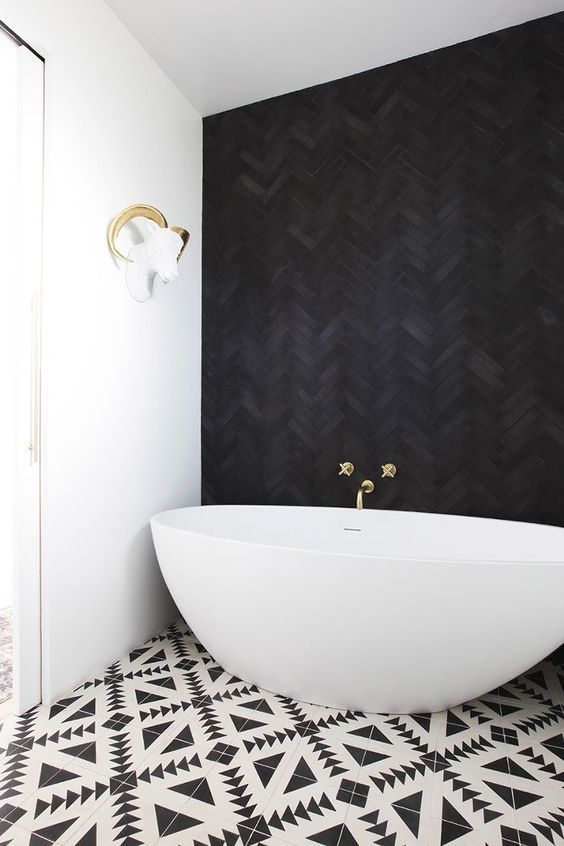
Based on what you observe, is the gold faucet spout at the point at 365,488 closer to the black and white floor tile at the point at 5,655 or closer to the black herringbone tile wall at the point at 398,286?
the black herringbone tile wall at the point at 398,286

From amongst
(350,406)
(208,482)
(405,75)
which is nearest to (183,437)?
(208,482)

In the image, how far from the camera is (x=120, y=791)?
4.97ft

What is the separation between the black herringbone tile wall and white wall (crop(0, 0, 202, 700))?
39cm

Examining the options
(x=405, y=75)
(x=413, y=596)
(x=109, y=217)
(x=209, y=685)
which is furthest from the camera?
Result: (x=405, y=75)

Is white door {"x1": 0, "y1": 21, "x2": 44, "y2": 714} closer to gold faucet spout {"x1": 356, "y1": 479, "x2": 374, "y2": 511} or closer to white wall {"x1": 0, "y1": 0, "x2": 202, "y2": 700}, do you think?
white wall {"x1": 0, "y1": 0, "x2": 202, "y2": 700}

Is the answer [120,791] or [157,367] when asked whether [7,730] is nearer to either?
[120,791]

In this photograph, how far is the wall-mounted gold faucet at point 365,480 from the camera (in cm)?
267

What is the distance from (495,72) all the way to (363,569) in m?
2.57

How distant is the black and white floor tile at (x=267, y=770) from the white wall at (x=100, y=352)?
39cm

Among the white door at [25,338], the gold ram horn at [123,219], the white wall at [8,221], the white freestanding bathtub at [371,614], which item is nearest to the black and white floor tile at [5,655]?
the white door at [25,338]

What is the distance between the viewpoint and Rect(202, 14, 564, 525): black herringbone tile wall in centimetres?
246

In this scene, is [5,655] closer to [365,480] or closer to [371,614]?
[371,614]

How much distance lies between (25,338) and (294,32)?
2057 mm

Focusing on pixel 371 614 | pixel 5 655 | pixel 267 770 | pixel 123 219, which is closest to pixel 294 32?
pixel 123 219
